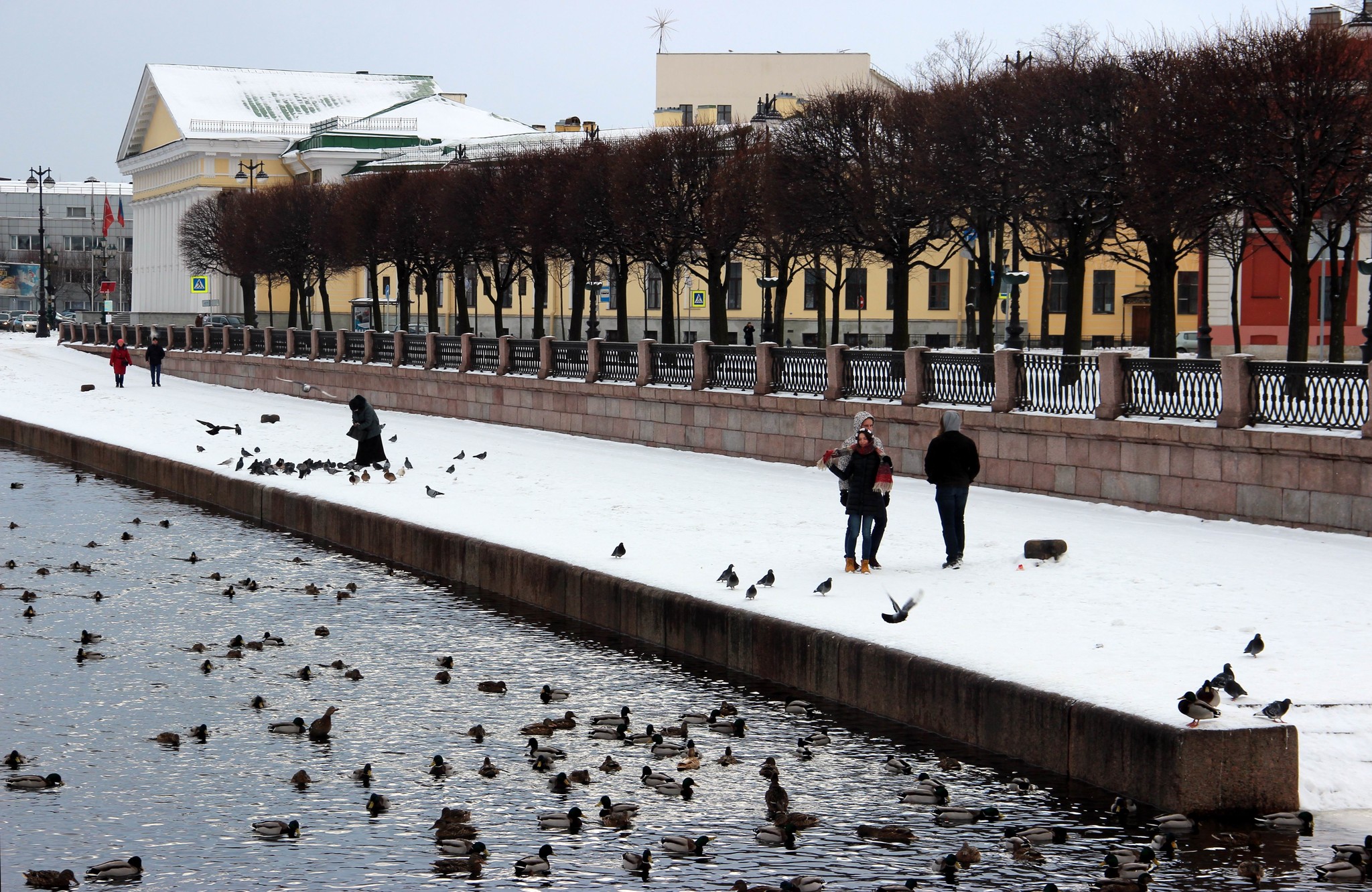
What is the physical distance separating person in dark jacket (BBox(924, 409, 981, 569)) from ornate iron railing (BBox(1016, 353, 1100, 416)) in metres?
6.59

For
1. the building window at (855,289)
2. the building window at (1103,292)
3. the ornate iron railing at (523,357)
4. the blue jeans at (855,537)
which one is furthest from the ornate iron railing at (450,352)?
the building window at (1103,292)

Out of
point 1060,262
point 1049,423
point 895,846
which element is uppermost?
point 1060,262

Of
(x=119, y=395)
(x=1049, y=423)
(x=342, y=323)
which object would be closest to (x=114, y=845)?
(x=1049, y=423)

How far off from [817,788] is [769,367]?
18295 mm

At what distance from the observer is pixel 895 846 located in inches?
372

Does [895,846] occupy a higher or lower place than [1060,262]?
lower

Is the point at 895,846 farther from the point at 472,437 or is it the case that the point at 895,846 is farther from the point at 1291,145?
the point at 472,437

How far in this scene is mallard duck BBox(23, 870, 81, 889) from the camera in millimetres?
8625

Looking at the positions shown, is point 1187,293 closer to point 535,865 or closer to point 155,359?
point 155,359

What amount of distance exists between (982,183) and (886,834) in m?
27.1

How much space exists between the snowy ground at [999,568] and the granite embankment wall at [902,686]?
0.64 ft

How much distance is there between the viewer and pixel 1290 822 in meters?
9.53

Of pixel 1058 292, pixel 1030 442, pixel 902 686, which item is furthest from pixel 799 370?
pixel 1058 292

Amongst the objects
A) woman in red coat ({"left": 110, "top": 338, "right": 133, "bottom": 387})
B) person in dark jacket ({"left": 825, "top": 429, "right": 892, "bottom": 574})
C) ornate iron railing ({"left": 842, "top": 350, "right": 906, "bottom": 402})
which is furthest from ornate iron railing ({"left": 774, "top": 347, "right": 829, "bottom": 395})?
woman in red coat ({"left": 110, "top": 338, "right": 133, "bottom": 387})
